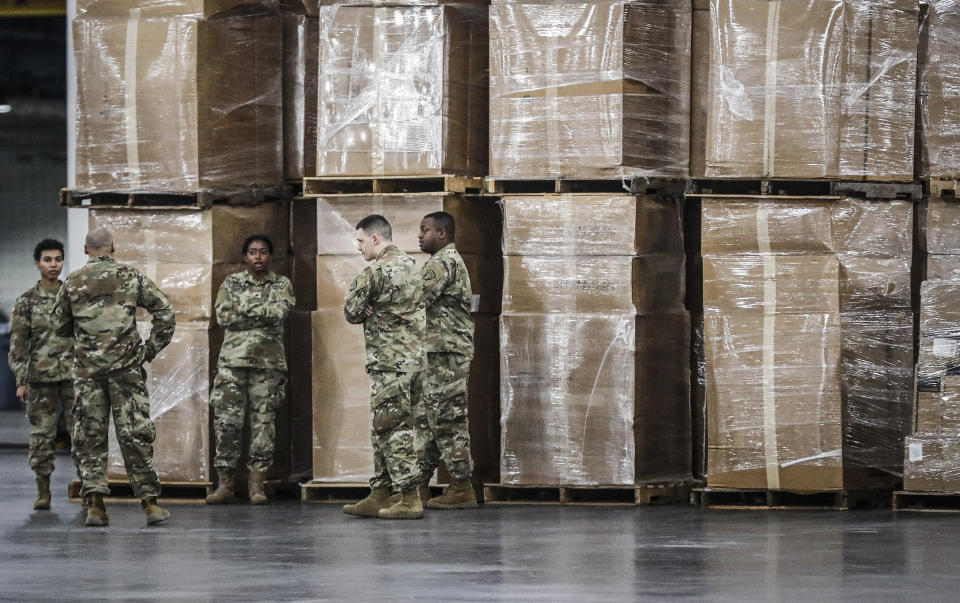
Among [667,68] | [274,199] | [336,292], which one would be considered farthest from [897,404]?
[274,199]

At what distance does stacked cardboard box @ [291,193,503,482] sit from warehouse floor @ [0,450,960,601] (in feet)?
1.58

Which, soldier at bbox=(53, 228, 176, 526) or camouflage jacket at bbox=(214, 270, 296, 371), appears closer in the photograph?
soldier at bbox=(53, 228, 176, 526)

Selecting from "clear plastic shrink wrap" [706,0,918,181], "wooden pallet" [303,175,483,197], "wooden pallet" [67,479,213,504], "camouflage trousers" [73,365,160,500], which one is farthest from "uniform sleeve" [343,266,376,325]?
"clear plastic shrink wrap" [706,0,918,181]

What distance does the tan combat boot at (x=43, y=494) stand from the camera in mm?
10523

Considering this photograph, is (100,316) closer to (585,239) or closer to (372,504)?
(372,504)

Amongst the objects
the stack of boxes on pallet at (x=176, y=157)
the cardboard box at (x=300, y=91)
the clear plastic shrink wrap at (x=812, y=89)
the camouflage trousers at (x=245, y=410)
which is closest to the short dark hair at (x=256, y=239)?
the stack of boxes on pallet at (x=176, y=157)

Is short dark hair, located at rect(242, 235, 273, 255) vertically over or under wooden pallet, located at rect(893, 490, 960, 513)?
over

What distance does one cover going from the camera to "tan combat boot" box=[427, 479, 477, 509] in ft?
33.9

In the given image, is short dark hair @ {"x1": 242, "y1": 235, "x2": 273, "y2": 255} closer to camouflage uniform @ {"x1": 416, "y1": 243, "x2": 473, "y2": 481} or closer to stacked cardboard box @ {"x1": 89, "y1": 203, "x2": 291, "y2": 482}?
stacked cardboard box @ {"x1": 89, "y1": 203, "x2": 291, "y2": 482}

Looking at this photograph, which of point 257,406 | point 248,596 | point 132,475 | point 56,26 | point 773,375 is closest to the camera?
point 248,596

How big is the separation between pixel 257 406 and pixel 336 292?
37.8 inches

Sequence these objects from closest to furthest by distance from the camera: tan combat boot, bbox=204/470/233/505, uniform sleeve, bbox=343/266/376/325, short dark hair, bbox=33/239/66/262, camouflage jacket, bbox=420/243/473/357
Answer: uniform sleeve, bbox=343/266/376/325 < camouflage jacket, bbox=420/243/473/357 < tan combat boot, bbox=204/470/233/505 < short dark hair, bbox=33/239/66/262

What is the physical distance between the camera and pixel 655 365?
1055cm

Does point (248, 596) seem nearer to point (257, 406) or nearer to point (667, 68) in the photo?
point (257, 406)
